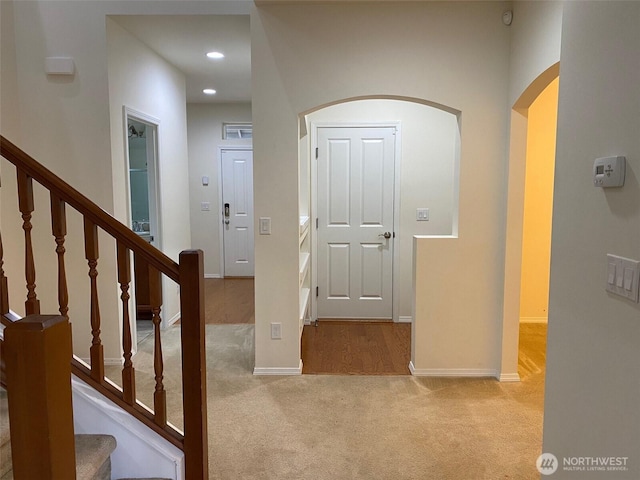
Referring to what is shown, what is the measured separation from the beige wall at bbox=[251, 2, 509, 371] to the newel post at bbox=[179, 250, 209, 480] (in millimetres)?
1492

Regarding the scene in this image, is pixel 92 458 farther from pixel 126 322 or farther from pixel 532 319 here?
pixel 532 319

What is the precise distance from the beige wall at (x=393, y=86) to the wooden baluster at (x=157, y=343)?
145 centimetres

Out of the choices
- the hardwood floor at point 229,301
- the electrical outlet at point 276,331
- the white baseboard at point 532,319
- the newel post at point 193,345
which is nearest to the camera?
the newel post at point 193,345

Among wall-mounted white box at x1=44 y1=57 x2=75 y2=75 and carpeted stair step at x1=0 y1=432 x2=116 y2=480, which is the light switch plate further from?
carpeted stair step at x1=0 y1=432 x2=116 y2=480

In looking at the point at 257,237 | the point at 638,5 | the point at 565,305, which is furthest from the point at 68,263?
the point at 638,5

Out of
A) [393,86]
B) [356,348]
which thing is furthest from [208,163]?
[393,86]

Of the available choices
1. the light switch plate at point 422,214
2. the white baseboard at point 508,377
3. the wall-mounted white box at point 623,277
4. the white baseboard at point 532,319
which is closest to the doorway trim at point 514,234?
the white baseboard at point 508,377

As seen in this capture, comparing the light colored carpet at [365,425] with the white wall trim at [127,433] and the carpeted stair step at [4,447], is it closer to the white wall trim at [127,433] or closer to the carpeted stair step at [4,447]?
the white wall trim at [127,433]

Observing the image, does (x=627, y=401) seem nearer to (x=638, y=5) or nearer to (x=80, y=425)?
(x=638, y=5)

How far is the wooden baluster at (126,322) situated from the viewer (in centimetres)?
171

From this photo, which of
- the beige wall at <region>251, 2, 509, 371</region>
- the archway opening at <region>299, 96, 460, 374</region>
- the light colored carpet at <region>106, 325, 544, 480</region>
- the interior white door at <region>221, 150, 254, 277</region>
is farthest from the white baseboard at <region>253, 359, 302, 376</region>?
the interior white door at <region>221, 150, 254, 277</region>

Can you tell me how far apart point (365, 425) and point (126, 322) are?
1498 millimetres

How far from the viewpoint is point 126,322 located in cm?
175

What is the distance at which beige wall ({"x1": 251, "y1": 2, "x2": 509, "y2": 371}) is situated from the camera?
300 centimetres
